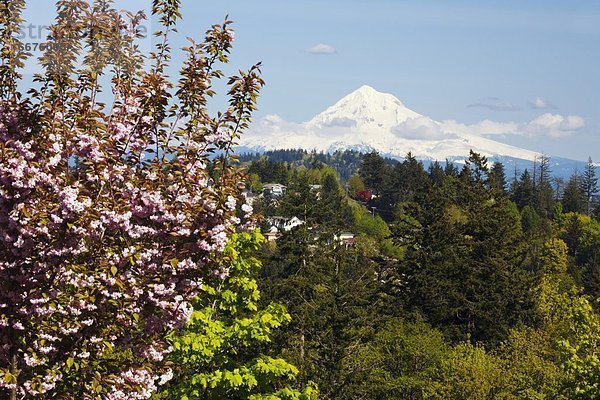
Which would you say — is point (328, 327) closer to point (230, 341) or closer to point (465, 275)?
point (230, 341)

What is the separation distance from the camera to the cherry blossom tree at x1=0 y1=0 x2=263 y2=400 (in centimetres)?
807

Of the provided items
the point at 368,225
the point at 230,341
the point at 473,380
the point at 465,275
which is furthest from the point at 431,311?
the point at 368,225

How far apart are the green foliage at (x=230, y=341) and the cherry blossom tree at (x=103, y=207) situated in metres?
7.63

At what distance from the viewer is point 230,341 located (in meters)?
18.2

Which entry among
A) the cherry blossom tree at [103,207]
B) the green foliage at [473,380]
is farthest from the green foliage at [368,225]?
the cherry blossom tree at [103,207]

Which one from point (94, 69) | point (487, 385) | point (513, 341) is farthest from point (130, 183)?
point (513, 341)

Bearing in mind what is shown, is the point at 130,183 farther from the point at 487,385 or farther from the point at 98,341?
the point at 487,385

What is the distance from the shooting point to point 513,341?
4312cm

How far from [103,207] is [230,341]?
34.8 ft

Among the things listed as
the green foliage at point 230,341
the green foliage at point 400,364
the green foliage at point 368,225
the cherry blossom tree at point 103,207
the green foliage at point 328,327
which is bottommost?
the green foliage at point 368,225

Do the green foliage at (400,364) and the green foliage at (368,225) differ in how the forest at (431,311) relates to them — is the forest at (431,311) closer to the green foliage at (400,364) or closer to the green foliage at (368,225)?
the green foliage at (400,364)

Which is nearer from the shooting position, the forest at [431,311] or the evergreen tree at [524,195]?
the forest at [431,311]

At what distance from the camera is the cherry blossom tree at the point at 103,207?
8.07 metres

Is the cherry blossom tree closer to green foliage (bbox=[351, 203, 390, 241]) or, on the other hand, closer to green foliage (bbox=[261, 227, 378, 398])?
green foliage (bbox=[261, 227, 378, 398])
